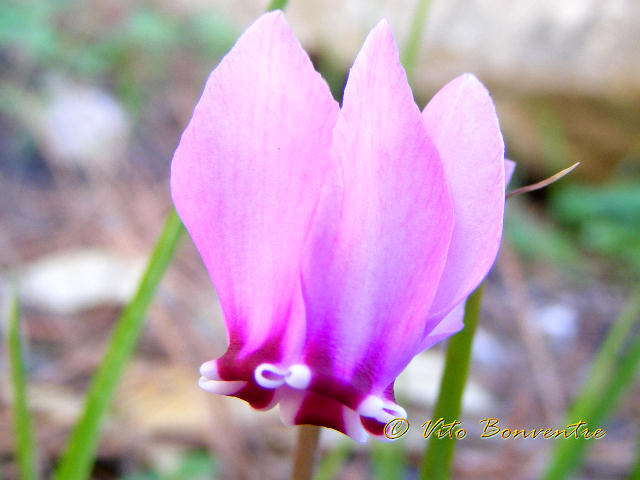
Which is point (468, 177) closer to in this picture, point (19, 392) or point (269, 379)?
point (269, 379)

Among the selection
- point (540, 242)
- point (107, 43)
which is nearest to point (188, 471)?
point (540, 242)

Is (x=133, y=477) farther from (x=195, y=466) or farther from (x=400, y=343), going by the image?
(x=400, y=343)

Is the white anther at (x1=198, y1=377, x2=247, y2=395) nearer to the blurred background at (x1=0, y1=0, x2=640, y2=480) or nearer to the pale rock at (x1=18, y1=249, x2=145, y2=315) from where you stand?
the blurred background at (x1=0, y1=0, x2=640, y2=480)

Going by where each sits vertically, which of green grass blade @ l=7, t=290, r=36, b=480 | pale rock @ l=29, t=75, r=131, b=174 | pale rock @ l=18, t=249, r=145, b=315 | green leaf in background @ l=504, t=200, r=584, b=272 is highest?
green grass blade @ l=7, t=290, r=36, b=480

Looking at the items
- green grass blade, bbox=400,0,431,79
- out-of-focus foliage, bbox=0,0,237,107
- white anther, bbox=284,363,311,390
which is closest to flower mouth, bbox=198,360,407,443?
white anther, bbox=284,363,311,390

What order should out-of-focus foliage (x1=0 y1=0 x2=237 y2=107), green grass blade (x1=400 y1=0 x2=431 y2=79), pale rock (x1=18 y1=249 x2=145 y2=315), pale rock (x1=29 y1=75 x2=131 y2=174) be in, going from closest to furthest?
green grass blade (x1=400 y1=0 x2=431 y2=79) → pale rock (x1=18 y1=249 x2=145 y2=315) → pale rock (x1=29 y1=75 x2=131 y2=174) → out-of-focus foliage (x1=0 y1=0 x2=237 y2=107)

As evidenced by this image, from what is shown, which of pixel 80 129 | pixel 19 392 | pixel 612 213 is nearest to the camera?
pixel 19 392

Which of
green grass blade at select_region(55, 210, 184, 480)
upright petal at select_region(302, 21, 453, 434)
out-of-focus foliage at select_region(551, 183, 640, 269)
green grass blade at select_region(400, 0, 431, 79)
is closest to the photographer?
upright petal at select_region(302, 21, 453, 434)
